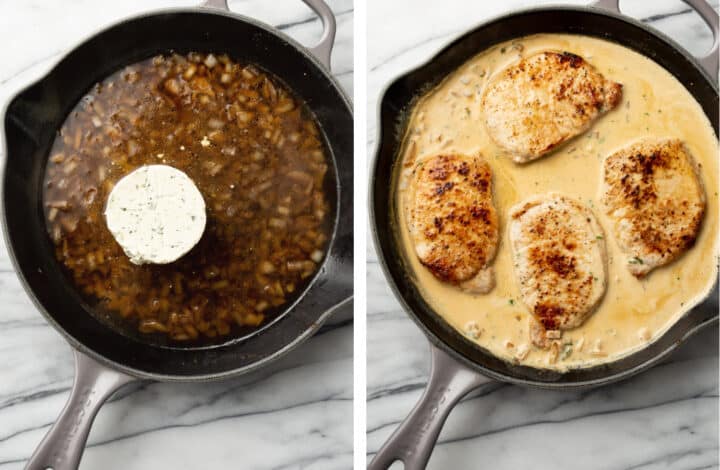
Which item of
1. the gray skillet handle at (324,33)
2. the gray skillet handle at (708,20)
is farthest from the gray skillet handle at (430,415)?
the gray skillet handle at (708,20)

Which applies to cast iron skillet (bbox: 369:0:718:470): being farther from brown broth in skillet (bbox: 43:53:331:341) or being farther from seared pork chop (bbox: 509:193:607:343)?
brown broth in skillet (bbox: 43:53:331:341)

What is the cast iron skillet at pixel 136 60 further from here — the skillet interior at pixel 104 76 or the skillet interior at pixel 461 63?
the skillet interior at pixel 461 63

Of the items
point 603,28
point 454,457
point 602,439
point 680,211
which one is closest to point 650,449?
point 602,439

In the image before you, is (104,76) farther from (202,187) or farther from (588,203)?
(588,203)

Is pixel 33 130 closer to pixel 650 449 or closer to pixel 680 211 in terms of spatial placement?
pixel 680 211

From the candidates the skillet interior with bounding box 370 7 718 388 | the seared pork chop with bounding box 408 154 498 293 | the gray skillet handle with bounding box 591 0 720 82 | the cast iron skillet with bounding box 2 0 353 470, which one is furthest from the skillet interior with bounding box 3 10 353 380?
the gray skillet handle with bounding box 591 0 720 82
